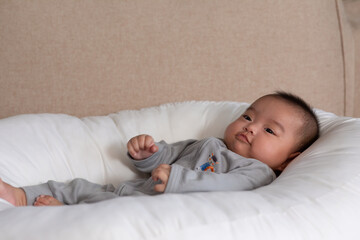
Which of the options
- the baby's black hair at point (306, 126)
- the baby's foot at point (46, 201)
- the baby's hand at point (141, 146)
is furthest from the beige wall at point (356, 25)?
the baby's foot at point (46, 201)

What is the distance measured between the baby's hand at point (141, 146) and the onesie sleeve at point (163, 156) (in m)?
0.02

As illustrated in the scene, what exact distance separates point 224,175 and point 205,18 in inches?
44.7

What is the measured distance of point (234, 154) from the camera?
48.5 inches

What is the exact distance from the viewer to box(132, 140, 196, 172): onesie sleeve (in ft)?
4.26

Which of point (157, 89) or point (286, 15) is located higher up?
point (286, 15)

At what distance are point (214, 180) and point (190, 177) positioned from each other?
6cm

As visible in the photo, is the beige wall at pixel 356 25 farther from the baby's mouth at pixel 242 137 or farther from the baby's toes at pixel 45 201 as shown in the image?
the baby's toes at pixel 45 201

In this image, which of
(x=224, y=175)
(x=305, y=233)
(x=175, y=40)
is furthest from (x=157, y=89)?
(x=305, y=233)

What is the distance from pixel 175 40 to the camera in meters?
1.97

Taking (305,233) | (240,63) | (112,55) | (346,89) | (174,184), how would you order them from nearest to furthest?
(305,233) → (174,184) → (112,55) → (240,63) → (346,89)

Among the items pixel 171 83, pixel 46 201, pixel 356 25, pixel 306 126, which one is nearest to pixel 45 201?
pixel 46 201

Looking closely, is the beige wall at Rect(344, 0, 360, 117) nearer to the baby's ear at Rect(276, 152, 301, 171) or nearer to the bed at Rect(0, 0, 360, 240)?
the bed at Rect(0, 0, 360, 240)

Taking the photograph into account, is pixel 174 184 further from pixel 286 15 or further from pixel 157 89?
pixel 286 15

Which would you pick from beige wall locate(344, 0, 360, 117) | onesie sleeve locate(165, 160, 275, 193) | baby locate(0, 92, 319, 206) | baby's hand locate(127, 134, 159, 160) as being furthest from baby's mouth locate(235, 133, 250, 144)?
beige wall locate(344, 0, 360, 117)
